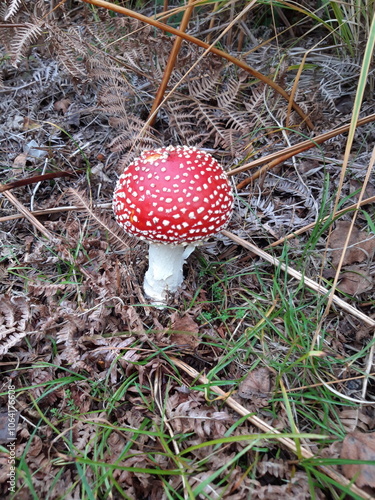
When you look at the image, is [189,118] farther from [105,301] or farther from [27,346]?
[27,346]

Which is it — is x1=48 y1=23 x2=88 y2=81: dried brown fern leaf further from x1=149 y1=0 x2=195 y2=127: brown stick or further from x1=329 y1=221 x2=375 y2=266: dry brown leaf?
x1=329 y1=221 x2=375 y2=266: dry brown leaf

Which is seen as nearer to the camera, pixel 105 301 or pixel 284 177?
pixel 105 301

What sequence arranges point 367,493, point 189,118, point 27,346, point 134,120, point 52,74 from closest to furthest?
point 367,493 → point 27,346 → point 134,120 → point 189,118 → point 52,74

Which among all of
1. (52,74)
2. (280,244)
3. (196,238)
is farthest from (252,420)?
(52,74)

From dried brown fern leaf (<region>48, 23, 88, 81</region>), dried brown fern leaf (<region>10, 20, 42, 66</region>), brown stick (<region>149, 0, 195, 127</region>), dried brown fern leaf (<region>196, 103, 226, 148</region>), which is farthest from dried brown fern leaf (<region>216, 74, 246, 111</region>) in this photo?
dried brown fern leaf (<region>10, 20, 42, 66</region>)

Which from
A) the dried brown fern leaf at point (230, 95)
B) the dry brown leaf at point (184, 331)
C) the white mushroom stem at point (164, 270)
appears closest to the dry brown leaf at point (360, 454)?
the dry brown leaf at point (184, 331)

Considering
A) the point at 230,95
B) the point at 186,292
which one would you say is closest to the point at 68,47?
the point at 230,95

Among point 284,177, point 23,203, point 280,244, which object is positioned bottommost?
point 280,244

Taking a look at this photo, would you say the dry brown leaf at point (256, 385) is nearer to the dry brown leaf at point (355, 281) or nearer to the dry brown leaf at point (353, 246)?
the dry brown leaf at point (355, 281)
